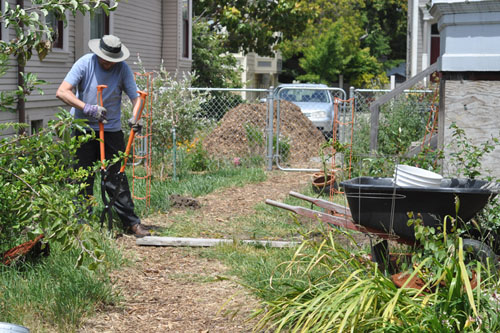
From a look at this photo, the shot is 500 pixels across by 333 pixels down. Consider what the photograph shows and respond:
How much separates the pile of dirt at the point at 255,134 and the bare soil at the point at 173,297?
6.32 m

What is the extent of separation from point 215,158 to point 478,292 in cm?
999

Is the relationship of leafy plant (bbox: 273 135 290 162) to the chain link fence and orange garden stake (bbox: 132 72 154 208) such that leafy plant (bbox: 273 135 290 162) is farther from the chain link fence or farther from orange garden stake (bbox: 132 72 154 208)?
orange garden stake (bbox: 132 72 154 208)

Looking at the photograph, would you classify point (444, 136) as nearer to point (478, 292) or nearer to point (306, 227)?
point (306, 227)

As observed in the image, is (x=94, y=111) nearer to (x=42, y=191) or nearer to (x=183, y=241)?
(x=183, y=241)

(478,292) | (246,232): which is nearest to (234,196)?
(246,232)

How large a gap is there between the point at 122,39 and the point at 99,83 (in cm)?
1086

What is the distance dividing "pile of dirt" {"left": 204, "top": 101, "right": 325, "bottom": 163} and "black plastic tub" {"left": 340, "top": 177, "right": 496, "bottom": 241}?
8.90 metres

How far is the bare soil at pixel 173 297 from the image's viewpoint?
5.05m

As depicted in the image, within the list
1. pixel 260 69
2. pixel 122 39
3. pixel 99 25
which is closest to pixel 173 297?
pixel 99 25

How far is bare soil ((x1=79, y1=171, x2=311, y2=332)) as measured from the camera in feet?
16.6

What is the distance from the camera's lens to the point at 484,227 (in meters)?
5.73

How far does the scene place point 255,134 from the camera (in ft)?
47.4

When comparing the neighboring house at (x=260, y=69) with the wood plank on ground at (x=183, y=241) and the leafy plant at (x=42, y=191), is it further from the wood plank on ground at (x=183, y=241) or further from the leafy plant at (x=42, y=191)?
the leafy plant at (x=42, y=191)

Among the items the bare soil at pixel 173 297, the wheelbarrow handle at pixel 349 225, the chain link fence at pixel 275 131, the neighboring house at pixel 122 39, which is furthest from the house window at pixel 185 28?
the wheelbarrow handle at pixel 349 225
